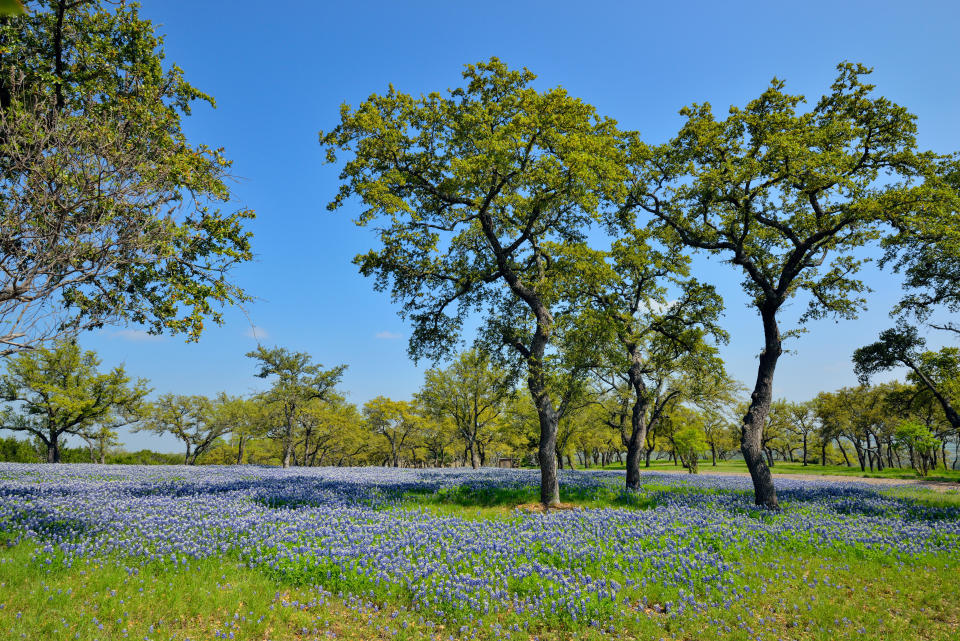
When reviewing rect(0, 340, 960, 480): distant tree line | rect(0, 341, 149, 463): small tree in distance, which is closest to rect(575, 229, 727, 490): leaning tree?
rect(0, 340, 960, 480): distant tree line

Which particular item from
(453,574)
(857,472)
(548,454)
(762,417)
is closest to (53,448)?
(548,454)

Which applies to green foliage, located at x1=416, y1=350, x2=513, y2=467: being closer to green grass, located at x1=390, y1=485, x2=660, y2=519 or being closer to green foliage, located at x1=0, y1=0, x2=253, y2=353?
green grass, located at x1=390, y1=485, x2=660, y2=519

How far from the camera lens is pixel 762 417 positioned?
15.9m

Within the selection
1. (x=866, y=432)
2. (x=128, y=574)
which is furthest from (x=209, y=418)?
(x=866, y=432)

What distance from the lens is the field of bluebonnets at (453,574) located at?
6.37 meters

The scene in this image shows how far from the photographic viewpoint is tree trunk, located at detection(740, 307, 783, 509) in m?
15.2

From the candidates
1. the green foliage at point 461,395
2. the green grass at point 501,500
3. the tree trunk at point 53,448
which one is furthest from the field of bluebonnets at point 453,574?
the tree trunk at point 53,448

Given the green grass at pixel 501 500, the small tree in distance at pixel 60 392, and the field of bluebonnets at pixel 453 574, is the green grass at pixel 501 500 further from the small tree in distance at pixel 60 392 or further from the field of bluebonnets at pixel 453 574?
the small tree in distance at pixel 60 392

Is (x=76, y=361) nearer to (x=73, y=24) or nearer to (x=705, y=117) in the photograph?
(x=73, y=24)

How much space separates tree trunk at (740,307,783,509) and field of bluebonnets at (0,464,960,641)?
8.53 ft

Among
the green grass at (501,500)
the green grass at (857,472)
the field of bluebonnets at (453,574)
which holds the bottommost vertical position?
the green grass at (857,472)

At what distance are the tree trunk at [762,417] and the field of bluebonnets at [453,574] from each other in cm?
260

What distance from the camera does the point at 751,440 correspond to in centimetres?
1562

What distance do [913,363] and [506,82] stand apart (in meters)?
27.2
